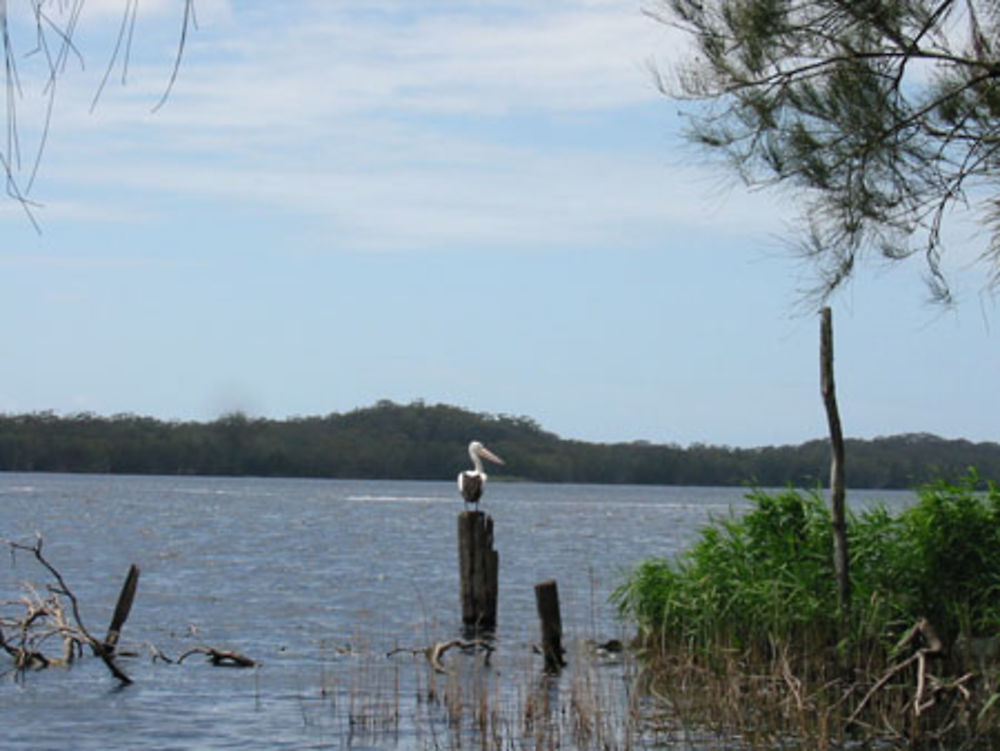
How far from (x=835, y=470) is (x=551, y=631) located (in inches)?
183

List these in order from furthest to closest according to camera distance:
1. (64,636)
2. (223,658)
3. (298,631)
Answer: (298,631), (223,658), (64,636)

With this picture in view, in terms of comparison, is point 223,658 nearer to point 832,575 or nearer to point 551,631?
point 551,631

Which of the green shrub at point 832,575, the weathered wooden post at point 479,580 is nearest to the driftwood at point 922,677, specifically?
the green shrub at point 832,575

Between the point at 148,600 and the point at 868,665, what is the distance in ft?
63.6

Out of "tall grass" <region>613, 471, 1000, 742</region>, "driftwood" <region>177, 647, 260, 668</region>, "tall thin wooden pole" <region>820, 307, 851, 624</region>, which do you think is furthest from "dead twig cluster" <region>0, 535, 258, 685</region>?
"tall thin wooden pole" <region>820, 307, 851, 624</region>

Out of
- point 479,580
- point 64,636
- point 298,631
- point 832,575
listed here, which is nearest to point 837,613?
point 832,575

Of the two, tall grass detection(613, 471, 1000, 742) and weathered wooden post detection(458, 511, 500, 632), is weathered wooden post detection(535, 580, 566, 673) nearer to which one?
tall grass detection(613, 471, 1000, 742)

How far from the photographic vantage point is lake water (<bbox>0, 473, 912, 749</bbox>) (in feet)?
47.4

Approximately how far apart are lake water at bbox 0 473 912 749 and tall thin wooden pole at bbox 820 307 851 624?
6.18ft

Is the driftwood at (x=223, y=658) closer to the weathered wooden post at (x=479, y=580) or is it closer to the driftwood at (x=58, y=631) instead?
the driftwood at (x=58, y=631)

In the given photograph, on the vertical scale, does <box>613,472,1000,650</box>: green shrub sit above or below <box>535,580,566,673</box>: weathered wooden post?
above

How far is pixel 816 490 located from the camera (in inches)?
594

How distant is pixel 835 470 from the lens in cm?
1374

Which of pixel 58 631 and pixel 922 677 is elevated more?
pixel 922 677
